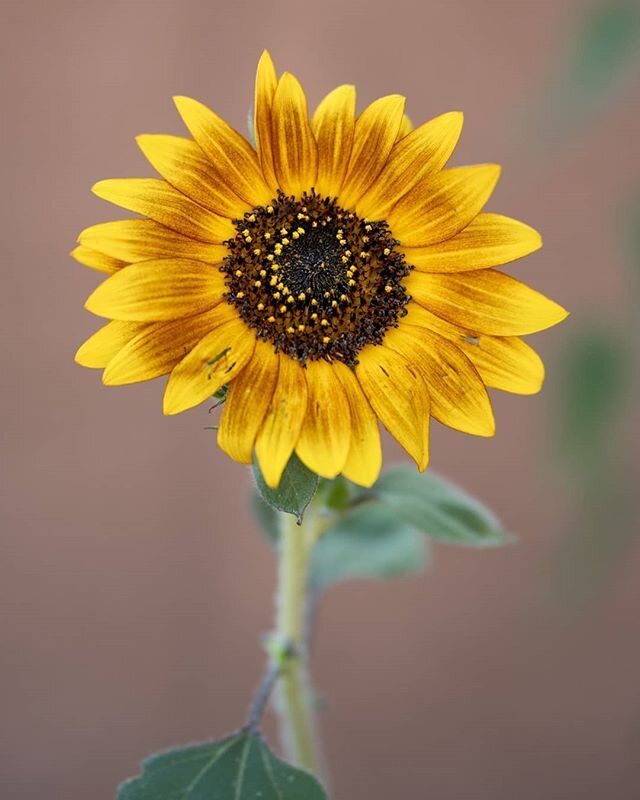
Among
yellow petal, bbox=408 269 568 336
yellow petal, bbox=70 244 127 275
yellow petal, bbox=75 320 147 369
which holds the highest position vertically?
yellow petal, bbox=70 244 127 275

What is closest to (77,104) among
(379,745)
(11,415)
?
(11,415)

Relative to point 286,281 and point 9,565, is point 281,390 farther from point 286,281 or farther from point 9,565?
point 9,565

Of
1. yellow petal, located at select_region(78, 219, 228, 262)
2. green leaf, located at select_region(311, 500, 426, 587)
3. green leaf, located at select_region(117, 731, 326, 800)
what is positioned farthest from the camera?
green leaf, located at select_region(311, 500, 426, 587)

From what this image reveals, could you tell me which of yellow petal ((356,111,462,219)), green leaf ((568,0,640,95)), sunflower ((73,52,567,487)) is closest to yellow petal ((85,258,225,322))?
sunflower ((73,52,567,487))

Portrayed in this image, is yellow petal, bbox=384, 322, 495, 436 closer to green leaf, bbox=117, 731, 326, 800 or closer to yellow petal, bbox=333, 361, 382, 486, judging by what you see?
yellow petal, bbox=333, 361, 382, 486

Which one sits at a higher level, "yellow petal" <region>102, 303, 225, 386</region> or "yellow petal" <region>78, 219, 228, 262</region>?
"yellow petal" <region>78, 219, 228, 262</region>

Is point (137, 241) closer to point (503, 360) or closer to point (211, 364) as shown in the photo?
point (211, 364)

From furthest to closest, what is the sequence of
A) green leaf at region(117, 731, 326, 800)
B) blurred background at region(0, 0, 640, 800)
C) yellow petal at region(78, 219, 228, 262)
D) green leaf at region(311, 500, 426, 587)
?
blurred background at region(0, 0, 640, 800) → green leaf at region(311, 500, 426, 587) → green leaf at region(117, 731, 326, 800) → yellow petal at region(78, 219, 228, 262)

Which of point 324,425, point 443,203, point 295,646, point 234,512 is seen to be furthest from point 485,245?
point 234,512
